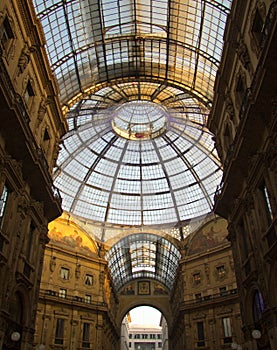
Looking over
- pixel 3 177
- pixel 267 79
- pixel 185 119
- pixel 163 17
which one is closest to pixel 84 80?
pixel 163 17

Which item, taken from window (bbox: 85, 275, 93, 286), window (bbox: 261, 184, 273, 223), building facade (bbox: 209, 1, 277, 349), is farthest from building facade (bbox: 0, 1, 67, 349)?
window (bbox: 85, 275, 93, 286)

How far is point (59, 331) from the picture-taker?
39.2 meters

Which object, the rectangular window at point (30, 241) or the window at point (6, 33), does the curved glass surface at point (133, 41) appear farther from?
the rectangular window at point (30, 241)

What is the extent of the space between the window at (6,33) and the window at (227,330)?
34.7m

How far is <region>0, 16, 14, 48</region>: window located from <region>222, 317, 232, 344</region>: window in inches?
1366

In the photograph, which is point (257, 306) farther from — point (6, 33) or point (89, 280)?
point (89, 280)

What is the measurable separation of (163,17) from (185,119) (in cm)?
1650

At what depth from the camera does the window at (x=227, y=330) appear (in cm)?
3806

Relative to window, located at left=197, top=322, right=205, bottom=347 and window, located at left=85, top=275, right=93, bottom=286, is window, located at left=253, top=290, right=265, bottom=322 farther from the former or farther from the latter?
window, located at left=85, top=275, right=93, bottom=286

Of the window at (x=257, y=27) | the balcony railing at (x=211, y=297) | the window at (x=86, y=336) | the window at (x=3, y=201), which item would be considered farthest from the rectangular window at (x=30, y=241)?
the balcony railing at (x=211, y=297)

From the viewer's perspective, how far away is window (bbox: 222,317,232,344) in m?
38.1

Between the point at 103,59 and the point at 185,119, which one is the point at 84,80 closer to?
the point at 103,59

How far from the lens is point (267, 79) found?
51.4 ft

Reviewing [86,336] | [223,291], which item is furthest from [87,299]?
[223,291]
